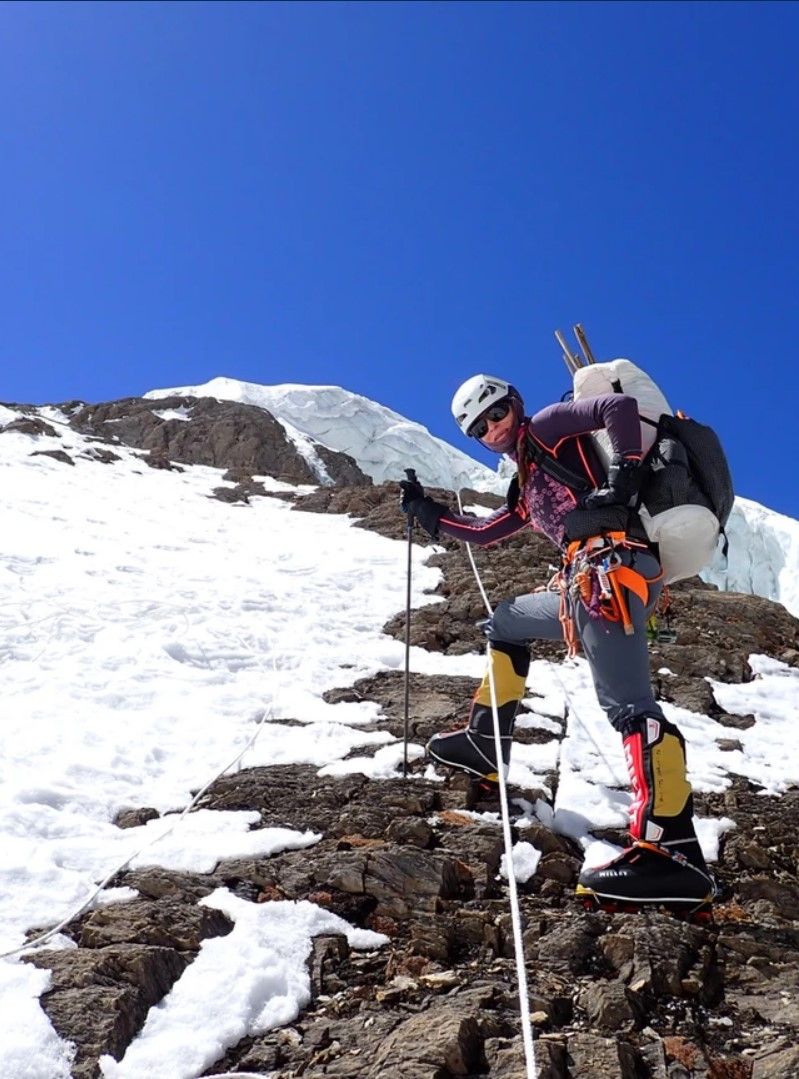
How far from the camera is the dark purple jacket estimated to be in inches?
178

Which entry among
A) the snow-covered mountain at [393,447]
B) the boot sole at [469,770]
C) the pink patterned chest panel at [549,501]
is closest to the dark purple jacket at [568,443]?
the pink patterned chest panel at [549,501]

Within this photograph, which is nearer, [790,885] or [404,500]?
[790,885]

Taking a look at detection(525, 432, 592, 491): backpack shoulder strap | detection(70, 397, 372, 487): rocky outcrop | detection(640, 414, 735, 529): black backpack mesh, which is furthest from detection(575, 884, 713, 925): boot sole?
detection(70, 397, 372, 487): rocky outcrop

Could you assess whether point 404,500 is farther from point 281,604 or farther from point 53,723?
point 281,604

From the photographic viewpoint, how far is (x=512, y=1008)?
10.3 feet

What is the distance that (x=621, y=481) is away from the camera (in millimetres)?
4426

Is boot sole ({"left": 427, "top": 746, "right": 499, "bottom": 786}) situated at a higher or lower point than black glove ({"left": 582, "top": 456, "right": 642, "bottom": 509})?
lower

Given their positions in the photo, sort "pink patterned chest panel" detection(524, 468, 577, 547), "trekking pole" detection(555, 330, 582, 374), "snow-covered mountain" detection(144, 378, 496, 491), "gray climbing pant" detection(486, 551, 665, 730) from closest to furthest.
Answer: "gray climbing pant" detection(486, 551, 665, 730) → "pink patterned chest panel" detection(524, 468, 577, 547) → "trekking pole" detection(555, 330, 582, 374) → "snow-covered mountain" detection(144, 378, 496, 491)

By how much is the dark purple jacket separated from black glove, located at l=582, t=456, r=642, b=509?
0.07 m

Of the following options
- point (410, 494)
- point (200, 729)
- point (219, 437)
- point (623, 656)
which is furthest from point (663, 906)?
point (219, 437)

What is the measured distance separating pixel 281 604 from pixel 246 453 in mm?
36825

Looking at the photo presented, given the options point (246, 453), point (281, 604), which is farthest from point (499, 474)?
point (281, 604)

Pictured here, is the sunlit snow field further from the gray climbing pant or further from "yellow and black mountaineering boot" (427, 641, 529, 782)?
the gray climbing pant

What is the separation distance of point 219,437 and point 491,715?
146ft
